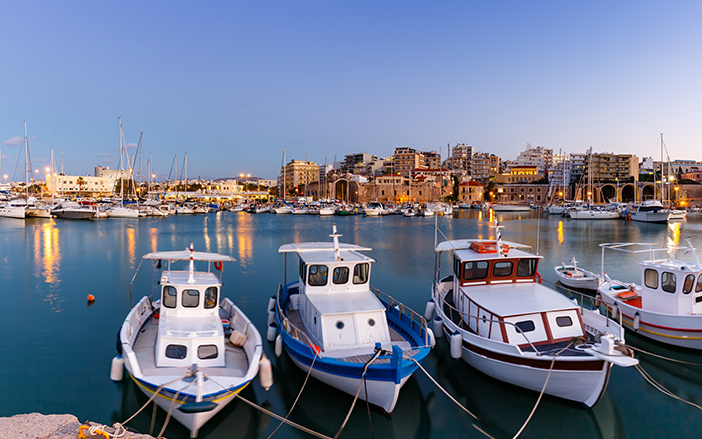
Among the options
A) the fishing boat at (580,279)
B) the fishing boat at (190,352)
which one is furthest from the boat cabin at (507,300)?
the fishing boat at (580,279)

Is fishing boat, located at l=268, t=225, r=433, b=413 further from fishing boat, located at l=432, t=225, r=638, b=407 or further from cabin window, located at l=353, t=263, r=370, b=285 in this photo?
fishing boat, located at l=432, t=225, r=638, b=407

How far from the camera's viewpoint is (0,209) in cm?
6531

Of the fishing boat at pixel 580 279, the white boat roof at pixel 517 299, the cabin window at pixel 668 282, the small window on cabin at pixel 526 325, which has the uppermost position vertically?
the cabin window at pixel 668 282

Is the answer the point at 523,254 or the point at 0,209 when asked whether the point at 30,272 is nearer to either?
the point at 523,254

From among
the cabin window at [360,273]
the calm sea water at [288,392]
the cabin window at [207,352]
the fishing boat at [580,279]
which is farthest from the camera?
the fishing boat at [580,279]

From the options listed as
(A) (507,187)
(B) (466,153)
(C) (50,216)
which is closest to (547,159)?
(B) (466,153)

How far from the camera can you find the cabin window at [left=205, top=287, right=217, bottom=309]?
1025cm

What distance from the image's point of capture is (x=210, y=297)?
33.8ft

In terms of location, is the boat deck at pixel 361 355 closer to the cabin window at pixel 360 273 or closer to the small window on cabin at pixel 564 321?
the cabin window at pixel 360 273

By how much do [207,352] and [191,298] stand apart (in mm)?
1847

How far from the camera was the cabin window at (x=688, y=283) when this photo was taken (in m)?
11.0

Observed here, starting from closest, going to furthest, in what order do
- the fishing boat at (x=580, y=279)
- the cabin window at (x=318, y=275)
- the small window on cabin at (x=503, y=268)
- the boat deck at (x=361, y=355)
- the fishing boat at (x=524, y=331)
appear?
the fishing boat at (x=524, y=331) → the boat deck at (x=361, y=355) → the cabin window at (x=318, y=275) → the small window on cabin at (x=503, y=268) → the fishing boat at (x=580, y=279)

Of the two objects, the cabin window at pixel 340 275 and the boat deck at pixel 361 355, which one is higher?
the cabin window at pixel 340 275

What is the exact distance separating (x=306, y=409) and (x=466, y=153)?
158852 mm
